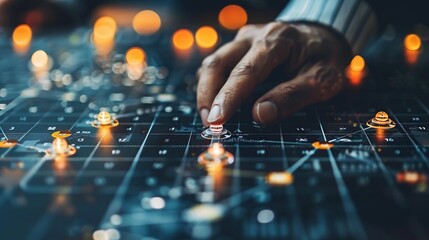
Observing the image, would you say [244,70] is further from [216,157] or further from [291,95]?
[216,157]

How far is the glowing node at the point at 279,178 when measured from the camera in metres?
1.15

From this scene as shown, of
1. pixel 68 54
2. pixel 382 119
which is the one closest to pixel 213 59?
pixel 382 119

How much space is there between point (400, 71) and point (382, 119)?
0.56 meters

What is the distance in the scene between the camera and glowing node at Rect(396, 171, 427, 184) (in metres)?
1.15

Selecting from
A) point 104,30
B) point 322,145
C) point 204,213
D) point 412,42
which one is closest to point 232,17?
point 104,30

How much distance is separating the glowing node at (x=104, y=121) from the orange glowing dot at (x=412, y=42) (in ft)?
4.12

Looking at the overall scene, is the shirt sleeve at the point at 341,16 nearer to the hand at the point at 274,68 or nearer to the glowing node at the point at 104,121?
the hand at the point at 274,68

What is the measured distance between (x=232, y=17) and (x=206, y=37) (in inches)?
23.5

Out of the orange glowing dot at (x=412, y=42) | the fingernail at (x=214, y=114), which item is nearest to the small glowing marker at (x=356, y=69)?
the orange glowing dot at (x=412, y=42)

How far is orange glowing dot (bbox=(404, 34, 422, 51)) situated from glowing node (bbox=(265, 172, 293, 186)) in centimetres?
128

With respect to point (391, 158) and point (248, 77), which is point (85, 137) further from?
point (391, 158)

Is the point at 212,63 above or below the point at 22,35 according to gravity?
below

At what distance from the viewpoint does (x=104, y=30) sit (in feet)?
8.73

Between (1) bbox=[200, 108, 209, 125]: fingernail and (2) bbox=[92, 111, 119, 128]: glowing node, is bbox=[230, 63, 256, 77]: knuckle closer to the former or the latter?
(1) bbox=[200, 108, 209, 125]: fingernail
